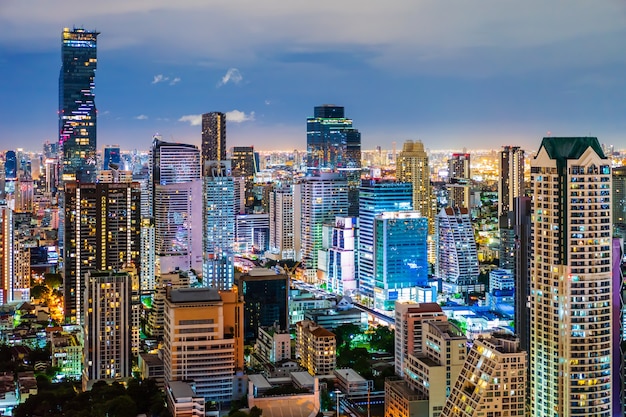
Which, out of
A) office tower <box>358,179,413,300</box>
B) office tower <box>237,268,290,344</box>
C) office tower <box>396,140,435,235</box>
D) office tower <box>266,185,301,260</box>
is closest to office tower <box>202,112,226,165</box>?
office tower <box>266,185,301,260</box>

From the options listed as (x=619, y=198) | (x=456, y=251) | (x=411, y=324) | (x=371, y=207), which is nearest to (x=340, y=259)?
(x=371, y=207)

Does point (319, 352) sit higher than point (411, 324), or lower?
lower

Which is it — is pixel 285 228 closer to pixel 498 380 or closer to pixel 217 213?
pixel 217 213

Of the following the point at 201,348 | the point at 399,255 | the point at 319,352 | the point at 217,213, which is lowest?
the point at 319,352

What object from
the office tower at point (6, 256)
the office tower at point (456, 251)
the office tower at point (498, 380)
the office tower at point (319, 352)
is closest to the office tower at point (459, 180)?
the office tower at point (456, 251)

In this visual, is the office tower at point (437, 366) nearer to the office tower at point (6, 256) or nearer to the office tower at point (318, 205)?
the office tower at point (6, 256)

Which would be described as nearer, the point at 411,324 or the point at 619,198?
the point at 411,324

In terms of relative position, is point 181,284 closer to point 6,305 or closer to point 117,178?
point 6,305
